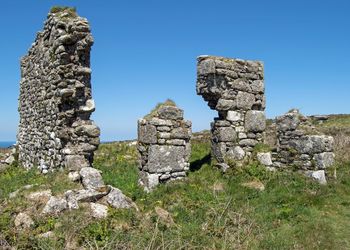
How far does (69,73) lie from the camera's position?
40.6ft

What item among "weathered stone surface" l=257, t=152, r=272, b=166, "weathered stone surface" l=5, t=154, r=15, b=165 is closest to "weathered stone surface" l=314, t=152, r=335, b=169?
"weathered stone surface" l=257, t=152, r=272, b=166

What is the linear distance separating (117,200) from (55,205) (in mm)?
1460

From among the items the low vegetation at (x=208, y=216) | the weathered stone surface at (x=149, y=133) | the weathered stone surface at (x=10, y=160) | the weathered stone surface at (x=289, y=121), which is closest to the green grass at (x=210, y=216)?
the low vegetation at (x=208, y=216)

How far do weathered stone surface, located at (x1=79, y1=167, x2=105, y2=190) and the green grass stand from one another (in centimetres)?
53

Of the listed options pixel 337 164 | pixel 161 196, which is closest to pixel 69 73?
pixel 161 196

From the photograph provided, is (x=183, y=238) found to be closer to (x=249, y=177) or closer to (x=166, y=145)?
(x=166, y=145)

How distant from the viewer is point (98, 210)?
8.93 meters

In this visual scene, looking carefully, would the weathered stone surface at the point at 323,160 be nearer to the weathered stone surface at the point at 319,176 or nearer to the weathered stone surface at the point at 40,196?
the weathered stone surface at the point at 319,176

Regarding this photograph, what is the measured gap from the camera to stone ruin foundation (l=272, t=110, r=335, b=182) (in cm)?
1279

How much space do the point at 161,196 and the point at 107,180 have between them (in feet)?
6.60

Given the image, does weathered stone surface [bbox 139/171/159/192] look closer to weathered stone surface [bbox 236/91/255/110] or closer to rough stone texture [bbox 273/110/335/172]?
weathered stone surface [bbox 236/91/255/110]

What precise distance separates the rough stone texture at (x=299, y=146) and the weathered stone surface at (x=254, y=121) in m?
0.68

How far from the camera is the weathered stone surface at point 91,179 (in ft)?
32.9

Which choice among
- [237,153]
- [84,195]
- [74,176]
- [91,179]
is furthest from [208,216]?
[237,153]
